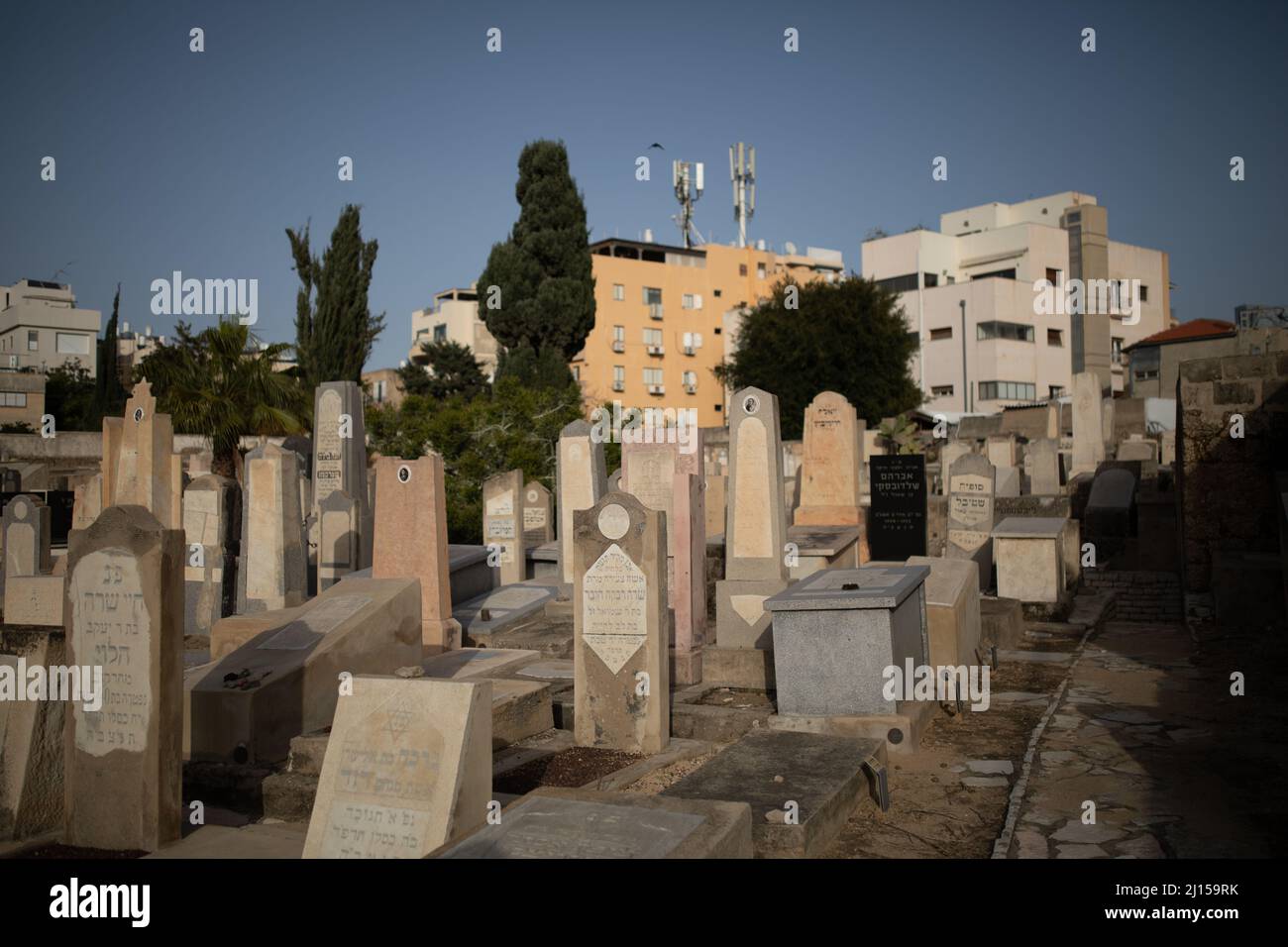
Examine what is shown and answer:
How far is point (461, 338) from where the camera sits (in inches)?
2281

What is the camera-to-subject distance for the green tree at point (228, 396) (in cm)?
1991

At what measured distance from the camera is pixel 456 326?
5844 centimetres

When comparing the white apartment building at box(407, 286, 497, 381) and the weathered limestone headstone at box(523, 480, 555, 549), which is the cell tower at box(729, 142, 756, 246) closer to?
the white apartment building at box(407, 286, 497, 381)

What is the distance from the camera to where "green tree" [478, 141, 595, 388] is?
32.9 metres

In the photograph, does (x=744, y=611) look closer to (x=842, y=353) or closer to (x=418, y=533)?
(x=418, y=533)

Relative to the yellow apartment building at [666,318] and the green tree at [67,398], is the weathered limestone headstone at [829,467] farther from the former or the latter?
the yellow apartment building at [666,318]

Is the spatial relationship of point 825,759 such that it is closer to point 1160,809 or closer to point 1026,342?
point 1160,809

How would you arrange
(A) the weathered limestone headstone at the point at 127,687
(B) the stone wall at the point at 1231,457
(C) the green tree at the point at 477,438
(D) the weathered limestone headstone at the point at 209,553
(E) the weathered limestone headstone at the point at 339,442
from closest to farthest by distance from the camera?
(A) the weathered limestone headstone at the point at 127,687 → (B) the stone wall at the point at 1231,457 → (D) the weathered limestone headstone at the point at 209,553 → (E) the weathered limestone headstone at the point at 339,442 → (C) the green tree at the point at 477,438

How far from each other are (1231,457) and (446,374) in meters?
38.3

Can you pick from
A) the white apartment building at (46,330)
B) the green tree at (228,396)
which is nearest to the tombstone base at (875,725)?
the green tree at (228,396)

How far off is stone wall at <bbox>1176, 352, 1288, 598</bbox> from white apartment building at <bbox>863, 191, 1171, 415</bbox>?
3448 cm

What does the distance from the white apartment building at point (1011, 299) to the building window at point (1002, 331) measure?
47 mm

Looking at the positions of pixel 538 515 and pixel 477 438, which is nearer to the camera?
pixel 538 515

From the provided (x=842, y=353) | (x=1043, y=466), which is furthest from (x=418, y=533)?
(x=842, y=353)
